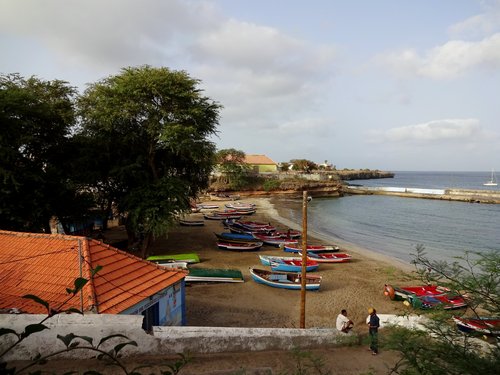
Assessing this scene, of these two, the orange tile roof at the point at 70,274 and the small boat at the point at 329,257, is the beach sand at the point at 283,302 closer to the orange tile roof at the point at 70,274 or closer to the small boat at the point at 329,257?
the small boat at the point at 329,257

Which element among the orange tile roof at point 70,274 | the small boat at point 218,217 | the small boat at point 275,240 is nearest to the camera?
the orange tile roof at point 70,274

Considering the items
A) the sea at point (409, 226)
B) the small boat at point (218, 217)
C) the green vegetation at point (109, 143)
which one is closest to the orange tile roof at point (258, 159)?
the sea at point (409, 226)

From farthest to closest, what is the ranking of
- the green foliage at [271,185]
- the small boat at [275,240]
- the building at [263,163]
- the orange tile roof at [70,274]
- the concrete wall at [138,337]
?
the building at [263,163], the green foliage at [271,185], the small boat at [275,240], the orange tile roof at [70,274], the concrete wall at [138,337]

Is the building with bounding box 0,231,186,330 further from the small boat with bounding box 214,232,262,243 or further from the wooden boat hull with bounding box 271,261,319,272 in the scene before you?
the small boat with bounding box 214,232,262,243

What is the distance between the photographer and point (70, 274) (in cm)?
1115

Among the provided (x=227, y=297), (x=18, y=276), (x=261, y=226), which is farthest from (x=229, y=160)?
(x=18, y=276)

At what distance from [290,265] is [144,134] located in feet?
44.9

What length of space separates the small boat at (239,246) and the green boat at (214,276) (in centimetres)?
777

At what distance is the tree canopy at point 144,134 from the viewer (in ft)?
71.9

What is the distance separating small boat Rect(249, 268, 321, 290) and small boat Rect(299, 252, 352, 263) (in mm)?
6323

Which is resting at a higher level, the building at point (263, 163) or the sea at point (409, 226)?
the building at point (263, 163)

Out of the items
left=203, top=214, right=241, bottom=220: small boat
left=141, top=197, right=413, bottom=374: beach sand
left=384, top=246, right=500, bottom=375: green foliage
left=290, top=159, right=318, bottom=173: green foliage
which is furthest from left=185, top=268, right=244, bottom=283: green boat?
left=290, top=159, right=318, bottom=173: green foliage

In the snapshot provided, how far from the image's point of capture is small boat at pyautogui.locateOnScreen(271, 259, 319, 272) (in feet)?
75.8

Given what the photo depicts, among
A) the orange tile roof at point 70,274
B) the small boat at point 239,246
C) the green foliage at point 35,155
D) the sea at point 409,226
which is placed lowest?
the sea at point 409,226
